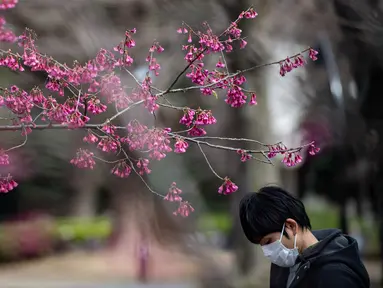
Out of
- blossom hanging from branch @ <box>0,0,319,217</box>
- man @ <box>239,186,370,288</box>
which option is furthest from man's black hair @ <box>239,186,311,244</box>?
blossom hanging from branch @ <box>0,0,319,217</box>

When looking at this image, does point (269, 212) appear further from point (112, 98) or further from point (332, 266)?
point (112, 98)

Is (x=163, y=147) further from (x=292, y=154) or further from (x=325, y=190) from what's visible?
(x=325, y=190)

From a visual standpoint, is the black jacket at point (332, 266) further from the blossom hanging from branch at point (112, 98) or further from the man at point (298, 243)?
the blossom hanging from branch at point (112, 98)

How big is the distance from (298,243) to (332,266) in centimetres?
20

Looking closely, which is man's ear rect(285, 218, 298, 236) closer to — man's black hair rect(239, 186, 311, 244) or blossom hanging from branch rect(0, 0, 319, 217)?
man's black hair rect(239, 186, 311, 244)

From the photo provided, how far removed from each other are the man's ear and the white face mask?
20mm

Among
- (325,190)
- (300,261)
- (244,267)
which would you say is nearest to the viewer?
(300,261)

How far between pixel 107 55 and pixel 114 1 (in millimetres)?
8172

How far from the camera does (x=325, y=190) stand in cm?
1805

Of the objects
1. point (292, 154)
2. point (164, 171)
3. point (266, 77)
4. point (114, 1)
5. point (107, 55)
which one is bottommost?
point (292, 154)

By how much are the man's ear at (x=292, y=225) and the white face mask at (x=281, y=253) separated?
2 centimetres

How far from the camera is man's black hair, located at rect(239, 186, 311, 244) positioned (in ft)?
8.25

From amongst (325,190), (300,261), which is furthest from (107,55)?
(325,190)

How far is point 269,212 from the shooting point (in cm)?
252
